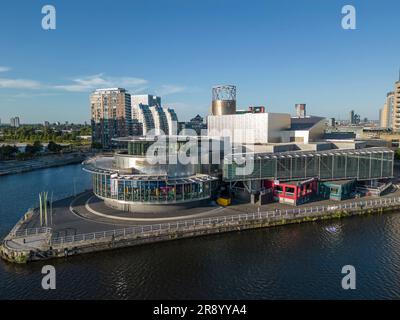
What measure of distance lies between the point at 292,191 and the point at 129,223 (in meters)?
25.3

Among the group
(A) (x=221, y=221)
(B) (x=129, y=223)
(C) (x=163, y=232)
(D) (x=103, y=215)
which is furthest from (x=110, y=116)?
(C) (x=163, y=232)

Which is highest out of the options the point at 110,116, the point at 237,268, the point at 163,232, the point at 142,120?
the point at 110,116

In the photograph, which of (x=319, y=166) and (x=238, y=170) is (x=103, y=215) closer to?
(x=238, y=170)

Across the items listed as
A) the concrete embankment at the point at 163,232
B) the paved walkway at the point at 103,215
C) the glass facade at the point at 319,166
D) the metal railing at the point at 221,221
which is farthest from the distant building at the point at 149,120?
the concrete embankment at the point at 163,232

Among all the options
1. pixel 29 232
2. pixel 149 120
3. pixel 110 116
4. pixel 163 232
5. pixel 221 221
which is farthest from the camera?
pixel 149 120

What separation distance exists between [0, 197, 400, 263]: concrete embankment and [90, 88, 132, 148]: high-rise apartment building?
132375 mm

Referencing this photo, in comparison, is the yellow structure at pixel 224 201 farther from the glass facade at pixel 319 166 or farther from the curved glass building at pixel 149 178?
the glass facade at pixel 319 166

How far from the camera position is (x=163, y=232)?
3744cm

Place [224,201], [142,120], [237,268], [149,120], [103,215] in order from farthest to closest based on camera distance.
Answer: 1. [149,120]
2. [142,120]
3. [224,201]
4. [103,215]
5. [237,268]

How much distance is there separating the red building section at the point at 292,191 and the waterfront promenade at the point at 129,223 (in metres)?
1.71

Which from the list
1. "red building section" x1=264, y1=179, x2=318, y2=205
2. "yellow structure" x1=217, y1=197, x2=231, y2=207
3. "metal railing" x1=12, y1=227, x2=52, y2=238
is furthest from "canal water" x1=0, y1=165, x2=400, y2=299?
"yellow structure" x1=217, y1=197, x2=231, y2=207

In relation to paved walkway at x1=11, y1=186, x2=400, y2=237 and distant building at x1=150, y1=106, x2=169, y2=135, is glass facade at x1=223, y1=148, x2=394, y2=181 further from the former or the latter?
distant building at x1=150, y1=106, x2=169, y2=135

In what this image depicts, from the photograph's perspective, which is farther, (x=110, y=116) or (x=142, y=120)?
(x=142, y=120)
